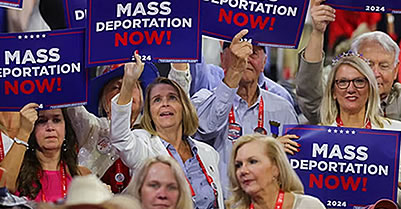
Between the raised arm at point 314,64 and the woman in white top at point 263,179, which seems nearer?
the woman in white top at point 263,179

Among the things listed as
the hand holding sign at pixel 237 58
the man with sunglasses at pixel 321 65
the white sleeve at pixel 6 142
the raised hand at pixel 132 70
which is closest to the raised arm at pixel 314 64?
the man with sunglasses at pixel 321 65

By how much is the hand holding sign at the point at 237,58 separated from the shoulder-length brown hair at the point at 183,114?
0.99ft

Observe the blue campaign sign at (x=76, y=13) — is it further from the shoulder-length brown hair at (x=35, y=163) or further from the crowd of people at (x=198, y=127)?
the shoulder-length brown hair at (x=35, y=163)

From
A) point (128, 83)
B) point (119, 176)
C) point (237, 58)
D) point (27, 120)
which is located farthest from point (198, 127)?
point (27, 120)

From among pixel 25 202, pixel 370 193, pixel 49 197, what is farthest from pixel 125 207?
pixel 370 193

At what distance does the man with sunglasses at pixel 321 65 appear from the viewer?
5.27 m

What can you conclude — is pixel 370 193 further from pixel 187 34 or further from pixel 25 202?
pixel 25 202

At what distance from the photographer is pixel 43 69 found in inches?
189

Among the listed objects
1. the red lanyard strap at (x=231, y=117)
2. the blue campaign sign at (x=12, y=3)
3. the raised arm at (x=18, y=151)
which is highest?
the blue campaign sign at (x=12, y=3)

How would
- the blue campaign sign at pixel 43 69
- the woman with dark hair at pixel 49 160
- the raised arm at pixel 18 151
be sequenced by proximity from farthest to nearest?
the blue campaign sign at pixel 43 69 → the woman with dark hair at pixel 49 160 → the raised arm at pixel 18 151

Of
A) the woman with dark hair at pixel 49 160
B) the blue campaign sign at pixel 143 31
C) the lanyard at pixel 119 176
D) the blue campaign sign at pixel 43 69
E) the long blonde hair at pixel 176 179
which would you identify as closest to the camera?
the long blonde hair at pixel 176 179

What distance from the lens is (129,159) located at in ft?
15.7

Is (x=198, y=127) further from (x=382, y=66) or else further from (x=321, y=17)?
(x=382, y=66)

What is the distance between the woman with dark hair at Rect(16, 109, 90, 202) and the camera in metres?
4.62
